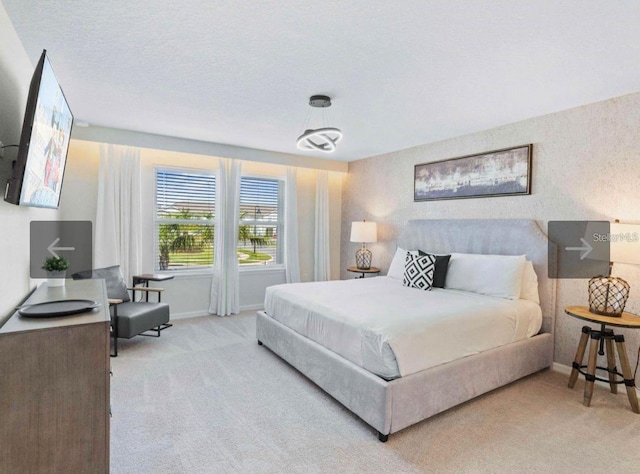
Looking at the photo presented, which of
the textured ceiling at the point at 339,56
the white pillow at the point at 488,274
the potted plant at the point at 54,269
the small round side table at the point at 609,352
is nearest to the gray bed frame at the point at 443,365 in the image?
the white pillow at the point at 488,274

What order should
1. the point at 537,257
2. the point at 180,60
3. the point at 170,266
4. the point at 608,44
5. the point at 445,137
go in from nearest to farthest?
the point at 608,44 < the point at 180,60 < the point at 537,257 < the point at 445,137 < the point at 170,266

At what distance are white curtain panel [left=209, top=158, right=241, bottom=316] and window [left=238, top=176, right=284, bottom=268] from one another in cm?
31

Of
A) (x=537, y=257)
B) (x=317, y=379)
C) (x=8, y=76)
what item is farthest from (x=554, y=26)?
(x=8, y=76)

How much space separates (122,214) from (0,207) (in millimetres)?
2694

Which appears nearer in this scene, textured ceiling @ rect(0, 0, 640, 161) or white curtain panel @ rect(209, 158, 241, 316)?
textured ceiling @ rect(0, 0, 640, 161)

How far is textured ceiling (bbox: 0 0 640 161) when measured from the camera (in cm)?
186

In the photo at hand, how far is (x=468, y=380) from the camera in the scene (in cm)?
257

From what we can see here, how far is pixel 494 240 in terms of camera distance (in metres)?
3.76

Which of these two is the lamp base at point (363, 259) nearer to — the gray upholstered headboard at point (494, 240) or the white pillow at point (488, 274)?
the gray upholstered headboard at point (494, 240)

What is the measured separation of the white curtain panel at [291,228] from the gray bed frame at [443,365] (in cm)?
196

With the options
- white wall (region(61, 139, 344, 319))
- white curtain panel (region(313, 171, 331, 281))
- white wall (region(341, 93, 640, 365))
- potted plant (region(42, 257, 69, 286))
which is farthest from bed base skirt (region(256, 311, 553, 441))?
white curtain panel (region(313, 171, 331, 281))

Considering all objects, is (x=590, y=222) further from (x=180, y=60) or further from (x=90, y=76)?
(x=90, y=76)

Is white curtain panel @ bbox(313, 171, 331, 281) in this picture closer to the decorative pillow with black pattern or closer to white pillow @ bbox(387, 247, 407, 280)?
white pillow @ bbox(387, 247, 407, 280)

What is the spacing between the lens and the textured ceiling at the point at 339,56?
1.86 meters
